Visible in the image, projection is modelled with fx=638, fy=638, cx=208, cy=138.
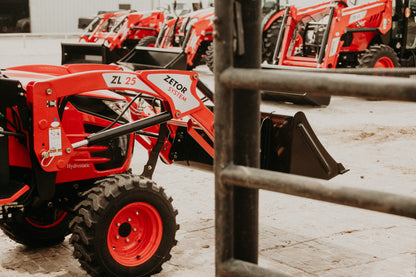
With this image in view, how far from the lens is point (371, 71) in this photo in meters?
2.96

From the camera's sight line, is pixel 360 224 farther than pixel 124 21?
No

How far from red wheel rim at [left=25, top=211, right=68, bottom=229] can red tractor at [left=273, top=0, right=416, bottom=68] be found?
762 centimetres

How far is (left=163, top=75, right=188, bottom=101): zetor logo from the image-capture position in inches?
158

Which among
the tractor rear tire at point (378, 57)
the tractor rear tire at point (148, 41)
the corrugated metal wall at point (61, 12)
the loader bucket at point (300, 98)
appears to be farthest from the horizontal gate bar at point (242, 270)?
the corrugated metal wall at point (61, 12)

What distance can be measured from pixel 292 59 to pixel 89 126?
8.03 metres

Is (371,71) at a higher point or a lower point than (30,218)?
higher

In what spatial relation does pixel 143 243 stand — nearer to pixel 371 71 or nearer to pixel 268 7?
pixel 371 71

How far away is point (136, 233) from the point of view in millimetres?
3846

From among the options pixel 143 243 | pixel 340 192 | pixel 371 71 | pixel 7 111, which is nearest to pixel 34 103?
pixel 7 111

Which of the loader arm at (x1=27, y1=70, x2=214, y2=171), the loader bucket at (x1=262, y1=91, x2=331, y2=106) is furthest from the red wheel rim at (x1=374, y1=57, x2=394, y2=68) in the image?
the loader arm at (x1=27, y1=70, x2=214, y2=171)

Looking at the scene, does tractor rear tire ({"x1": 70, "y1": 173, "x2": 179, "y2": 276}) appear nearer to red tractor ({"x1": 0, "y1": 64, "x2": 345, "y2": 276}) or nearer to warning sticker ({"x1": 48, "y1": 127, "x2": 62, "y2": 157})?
red tractor ({"x1": 0, "y1": 64, "x2": 345, "y2": 276})

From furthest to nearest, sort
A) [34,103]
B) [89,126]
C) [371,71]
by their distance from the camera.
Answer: [89,126] < [34,103] < [371,71]

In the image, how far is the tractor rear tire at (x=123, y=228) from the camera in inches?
140

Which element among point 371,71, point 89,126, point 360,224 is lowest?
point 360,224
